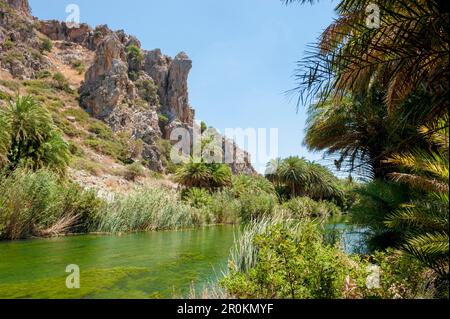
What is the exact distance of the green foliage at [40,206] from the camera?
1242cm

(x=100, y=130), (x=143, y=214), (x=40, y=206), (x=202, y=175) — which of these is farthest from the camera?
(x=100, y=130)

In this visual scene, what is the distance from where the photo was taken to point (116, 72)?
5144cm

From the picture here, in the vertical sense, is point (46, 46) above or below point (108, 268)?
above

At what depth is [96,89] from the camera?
167 ft

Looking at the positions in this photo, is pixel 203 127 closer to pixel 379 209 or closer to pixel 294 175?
pixel 294 175

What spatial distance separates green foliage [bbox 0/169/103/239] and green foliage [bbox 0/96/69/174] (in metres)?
2.70

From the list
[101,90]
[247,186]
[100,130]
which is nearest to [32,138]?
[247,186]

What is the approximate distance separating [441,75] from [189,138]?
2475 inches

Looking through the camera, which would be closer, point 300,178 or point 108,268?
point 108,268

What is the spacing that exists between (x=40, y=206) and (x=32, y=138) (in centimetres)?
551

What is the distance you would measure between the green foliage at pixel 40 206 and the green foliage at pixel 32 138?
106 inches

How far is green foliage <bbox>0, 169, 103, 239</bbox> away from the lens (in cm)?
1242

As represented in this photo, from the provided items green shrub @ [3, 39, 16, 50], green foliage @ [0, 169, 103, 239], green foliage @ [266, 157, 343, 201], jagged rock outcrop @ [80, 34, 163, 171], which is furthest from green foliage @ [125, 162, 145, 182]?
green shrub @ [3, 39, 16, 50]
